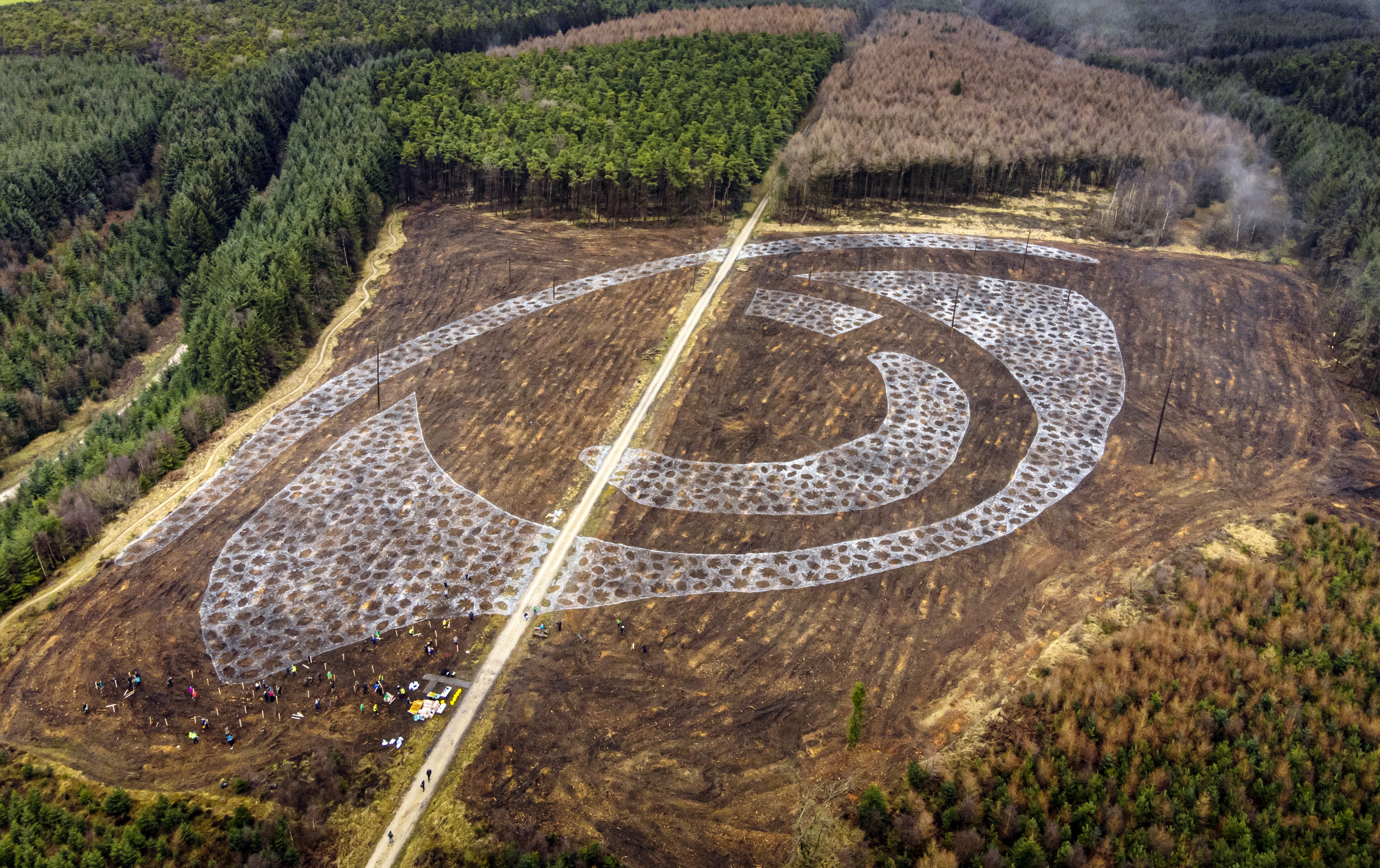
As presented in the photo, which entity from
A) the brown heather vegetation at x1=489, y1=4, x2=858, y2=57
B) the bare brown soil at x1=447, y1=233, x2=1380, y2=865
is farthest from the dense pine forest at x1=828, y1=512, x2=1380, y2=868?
the brown heather vegetation at x1=489, y1=4, x2=858, y2=57

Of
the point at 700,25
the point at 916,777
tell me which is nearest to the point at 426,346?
the point at 916,777

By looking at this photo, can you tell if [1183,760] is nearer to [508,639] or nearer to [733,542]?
[733,542]

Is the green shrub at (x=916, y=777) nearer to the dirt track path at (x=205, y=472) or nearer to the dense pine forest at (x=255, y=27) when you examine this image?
the dirt track path at (x=205, y=472)

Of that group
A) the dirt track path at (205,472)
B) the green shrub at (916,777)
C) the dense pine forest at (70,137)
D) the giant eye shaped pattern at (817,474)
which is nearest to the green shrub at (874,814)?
the green shrub at (916,777)

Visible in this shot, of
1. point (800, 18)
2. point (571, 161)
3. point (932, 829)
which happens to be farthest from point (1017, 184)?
point (932, 829)

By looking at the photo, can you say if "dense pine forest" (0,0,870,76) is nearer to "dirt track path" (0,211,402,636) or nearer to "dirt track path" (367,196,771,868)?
"dirt track path" (0,211,402,636)

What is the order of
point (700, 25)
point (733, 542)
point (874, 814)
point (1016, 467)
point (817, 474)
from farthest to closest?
point (700, 25), point (1016, 467), point (817, 474), point (733, 542), point (874, 814)

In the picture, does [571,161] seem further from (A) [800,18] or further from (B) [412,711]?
(A) [800,18]
